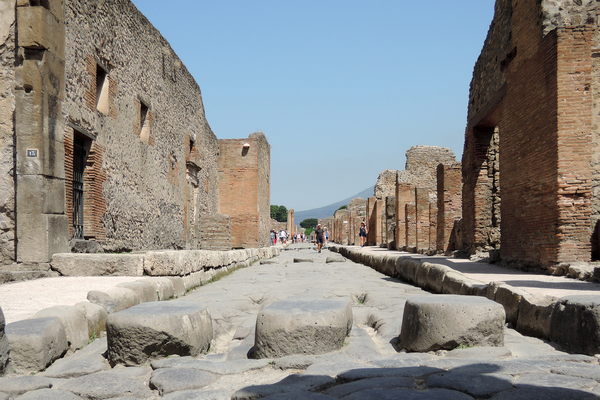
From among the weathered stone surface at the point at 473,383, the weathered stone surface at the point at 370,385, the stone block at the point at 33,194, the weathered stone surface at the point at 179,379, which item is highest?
the stone block at the point at 33,194

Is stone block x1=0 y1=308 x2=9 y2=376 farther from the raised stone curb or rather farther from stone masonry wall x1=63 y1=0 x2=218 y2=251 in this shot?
stone masonry wall x1=63 y1=0 x2=218 y2=251

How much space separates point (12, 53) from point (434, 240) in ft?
44.8

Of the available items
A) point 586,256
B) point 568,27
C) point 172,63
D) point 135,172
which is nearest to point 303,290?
point 586,256

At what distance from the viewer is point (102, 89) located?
31.2 ft

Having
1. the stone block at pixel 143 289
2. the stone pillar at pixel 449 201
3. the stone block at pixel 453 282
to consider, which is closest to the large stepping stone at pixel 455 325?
the stone block at pixel 453 282

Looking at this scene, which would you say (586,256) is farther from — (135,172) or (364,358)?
(135,172)

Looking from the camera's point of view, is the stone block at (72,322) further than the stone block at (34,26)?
No

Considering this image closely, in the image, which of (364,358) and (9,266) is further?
(9,266)

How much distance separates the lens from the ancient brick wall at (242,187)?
20656 mm

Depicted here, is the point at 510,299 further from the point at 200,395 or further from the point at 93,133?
the point at 93,133

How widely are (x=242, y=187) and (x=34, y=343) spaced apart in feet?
59.9

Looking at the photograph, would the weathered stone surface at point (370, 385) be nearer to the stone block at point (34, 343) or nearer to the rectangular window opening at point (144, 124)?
the stone block at point (34, 343)

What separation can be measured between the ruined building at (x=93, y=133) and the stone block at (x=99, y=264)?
0.92 feet

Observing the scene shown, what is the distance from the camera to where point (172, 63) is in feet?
47.3
